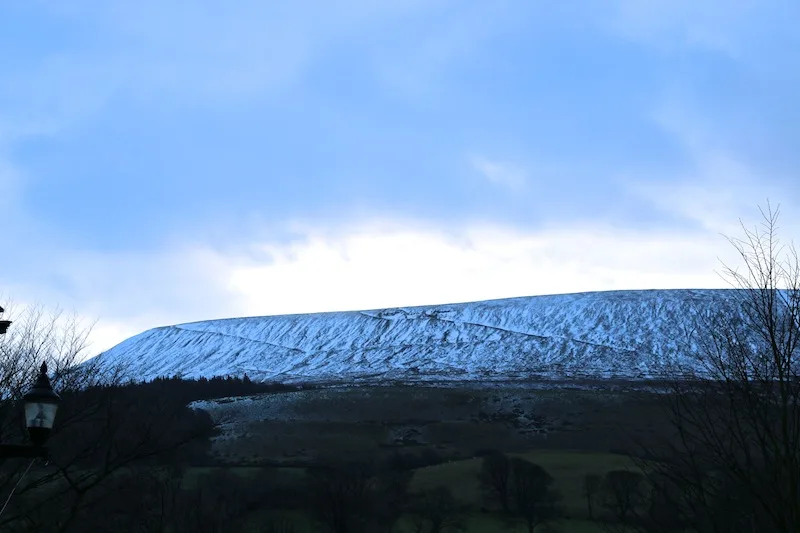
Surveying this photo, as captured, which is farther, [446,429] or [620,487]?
[446,429]

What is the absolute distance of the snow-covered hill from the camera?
13088cm

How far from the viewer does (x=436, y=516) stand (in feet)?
203

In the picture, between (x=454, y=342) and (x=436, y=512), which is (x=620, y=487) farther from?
(x=454, y=342)

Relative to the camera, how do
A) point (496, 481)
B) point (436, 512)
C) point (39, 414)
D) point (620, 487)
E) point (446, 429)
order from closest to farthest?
1. point (39, 414)
2. point (436, 512)
3. point (620, 487)
4. point (496, 481)
5. point (446, 429)

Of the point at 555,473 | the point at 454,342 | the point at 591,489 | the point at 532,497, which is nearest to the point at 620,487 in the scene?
the point at 591,489

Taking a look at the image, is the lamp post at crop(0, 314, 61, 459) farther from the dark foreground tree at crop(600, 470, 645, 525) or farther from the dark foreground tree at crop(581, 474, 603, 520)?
the dark foreground tree at crop(581, 474, 603, 520)

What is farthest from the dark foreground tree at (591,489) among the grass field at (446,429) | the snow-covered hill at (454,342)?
the snow-covered hill at (454,342)

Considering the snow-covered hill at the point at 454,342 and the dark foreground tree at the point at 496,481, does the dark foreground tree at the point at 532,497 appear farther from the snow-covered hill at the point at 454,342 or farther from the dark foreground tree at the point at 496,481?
the snow-covered hill at the point at 454,342

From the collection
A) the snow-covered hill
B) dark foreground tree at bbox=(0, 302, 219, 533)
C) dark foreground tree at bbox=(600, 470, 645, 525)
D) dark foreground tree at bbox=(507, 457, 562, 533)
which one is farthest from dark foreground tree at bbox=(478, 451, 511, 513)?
the snow-covered hill

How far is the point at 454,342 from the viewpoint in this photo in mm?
143750

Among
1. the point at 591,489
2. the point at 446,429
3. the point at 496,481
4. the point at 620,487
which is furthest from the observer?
the point at 446,429

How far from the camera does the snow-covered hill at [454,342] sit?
131 metres

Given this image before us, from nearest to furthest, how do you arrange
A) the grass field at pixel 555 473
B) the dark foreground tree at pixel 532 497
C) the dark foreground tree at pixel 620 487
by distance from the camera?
1. the dark foreground tree at pixel 620 487
2. the dark foreground tree at pixel 532 497
3. the grass field at pixel 555 473

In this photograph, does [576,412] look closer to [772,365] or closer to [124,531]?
[124,531]
